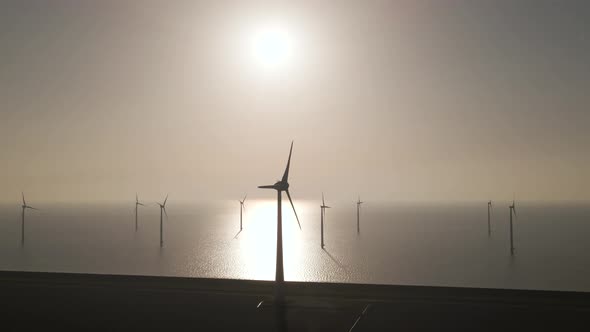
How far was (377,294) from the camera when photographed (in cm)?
2934

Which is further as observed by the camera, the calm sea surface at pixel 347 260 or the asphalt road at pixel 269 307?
the calm sea surface at pixel 347 260

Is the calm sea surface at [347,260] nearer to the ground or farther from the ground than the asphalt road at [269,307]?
nearer to the ground

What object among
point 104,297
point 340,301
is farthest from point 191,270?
point 340,301

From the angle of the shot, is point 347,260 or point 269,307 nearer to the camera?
point 269,307

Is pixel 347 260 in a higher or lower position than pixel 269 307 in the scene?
lower

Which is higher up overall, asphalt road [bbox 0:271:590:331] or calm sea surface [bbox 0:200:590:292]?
asphalt road [bbox 0:271:590:331]

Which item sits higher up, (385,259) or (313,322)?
(313,322)

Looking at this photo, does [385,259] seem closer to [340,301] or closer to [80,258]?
[80,258]

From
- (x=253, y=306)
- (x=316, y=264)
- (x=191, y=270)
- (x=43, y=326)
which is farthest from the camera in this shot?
(x=316, y=264)

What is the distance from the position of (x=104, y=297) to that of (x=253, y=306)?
10.7 metres

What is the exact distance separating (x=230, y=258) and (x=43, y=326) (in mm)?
100281

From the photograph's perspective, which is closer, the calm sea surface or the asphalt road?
the asphalt road

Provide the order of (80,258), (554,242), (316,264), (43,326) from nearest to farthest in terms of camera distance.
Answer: (43,326) < (316,264) < (80,258) < (554,242)

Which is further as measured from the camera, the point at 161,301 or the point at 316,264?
the point at 316,264
